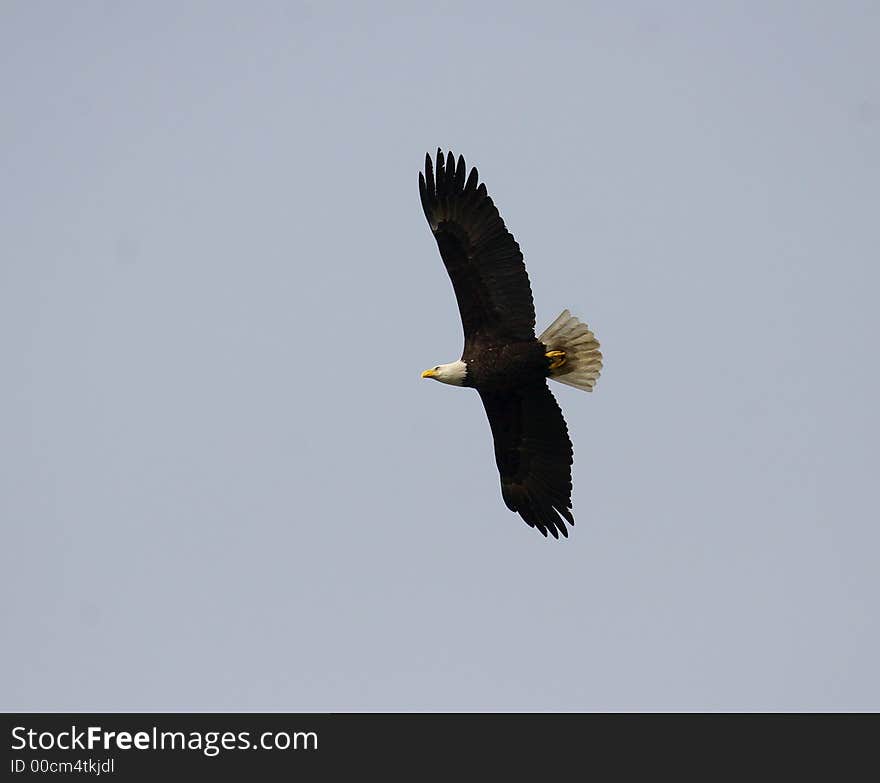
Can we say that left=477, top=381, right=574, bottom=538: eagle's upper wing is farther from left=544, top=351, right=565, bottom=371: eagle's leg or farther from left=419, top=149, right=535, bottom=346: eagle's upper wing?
left=419, top=149, right=535, bottom=346: eagle's upper wing

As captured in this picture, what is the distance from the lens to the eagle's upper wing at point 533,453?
20188 mm

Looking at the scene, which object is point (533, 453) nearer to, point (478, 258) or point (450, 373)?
point (450, 373)

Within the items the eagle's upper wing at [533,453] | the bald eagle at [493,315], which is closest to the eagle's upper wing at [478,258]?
the bald eagle at [493,315]

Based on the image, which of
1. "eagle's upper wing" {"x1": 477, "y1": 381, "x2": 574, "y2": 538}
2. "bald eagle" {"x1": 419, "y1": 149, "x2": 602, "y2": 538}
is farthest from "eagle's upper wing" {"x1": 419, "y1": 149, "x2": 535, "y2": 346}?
"eagle's upper wing" {"x1": 477, "y1": 381, "x2": 574, "y2": 538}

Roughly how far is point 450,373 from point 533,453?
1.31 m

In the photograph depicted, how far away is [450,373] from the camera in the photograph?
1995cm

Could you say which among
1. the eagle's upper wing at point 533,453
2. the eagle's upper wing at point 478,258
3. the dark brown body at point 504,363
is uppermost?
the eagle's upper wing at point 478,258

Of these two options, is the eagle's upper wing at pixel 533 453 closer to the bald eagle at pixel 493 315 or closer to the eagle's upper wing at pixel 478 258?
the bald eagle at pixel 493 315

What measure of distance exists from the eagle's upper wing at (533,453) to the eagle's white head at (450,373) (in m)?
0.29

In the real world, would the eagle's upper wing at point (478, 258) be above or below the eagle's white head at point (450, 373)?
above

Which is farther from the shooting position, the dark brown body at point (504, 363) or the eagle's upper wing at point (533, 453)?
the eagle's upper wing at point (533, 453)

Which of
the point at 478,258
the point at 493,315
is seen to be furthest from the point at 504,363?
the point at 478,258
